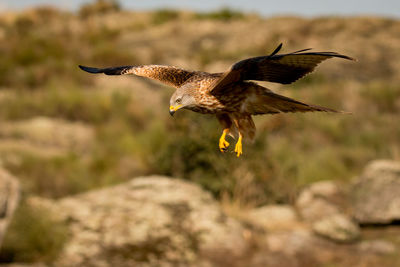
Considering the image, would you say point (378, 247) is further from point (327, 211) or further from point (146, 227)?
point (146, 227)

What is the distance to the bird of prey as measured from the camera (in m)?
4.12

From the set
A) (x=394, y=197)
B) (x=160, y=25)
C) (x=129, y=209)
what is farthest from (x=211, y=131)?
(x=160, y=25)

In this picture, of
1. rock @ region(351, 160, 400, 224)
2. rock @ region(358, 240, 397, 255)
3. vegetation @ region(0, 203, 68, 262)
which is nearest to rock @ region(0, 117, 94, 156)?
vegetation @ region(0, 203, 68, 262)

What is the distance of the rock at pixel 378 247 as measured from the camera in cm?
1227

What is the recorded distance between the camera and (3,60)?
79.1 feet

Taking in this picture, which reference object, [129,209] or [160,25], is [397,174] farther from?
[160,25]

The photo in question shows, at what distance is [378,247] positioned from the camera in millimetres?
12398

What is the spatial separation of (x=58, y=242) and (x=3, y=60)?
48.7ft

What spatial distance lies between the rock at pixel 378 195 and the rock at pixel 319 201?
1.60 feet

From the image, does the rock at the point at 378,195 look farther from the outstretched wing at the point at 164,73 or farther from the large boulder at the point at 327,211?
the outstretched wing at the point at 164,73

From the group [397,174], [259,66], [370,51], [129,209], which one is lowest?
[129,209]

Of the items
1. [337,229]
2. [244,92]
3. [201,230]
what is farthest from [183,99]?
[337,229]

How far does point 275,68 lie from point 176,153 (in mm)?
10318

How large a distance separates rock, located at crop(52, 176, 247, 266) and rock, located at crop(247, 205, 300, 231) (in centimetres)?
97
